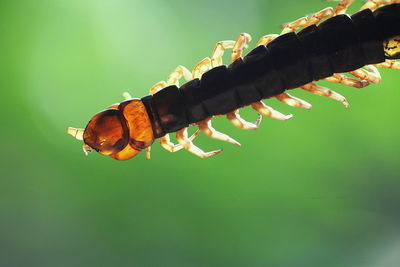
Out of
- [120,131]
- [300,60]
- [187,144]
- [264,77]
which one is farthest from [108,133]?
[300,60]

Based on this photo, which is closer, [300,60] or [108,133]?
[300,60]

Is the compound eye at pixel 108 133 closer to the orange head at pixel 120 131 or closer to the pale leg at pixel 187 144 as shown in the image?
the orange head at pixel 120 131

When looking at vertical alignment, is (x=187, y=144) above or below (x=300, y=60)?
below

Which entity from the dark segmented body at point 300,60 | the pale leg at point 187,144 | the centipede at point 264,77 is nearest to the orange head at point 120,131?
the centipede at point 264,77

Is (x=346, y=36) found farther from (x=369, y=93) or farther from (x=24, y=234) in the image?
(x=24, y=234)

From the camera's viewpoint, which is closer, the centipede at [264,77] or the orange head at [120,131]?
the centipede at [264,77]

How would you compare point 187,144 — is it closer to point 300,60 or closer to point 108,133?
point 108,133

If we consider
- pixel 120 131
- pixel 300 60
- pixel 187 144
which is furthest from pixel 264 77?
pixel 120 131

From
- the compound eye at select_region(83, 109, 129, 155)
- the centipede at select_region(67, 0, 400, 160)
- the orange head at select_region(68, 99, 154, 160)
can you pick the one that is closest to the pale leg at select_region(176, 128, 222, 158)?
the centipede at select_region(67, 0, 400, 160)

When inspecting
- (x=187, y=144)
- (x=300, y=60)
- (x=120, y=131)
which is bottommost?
(x=187, y=144)
